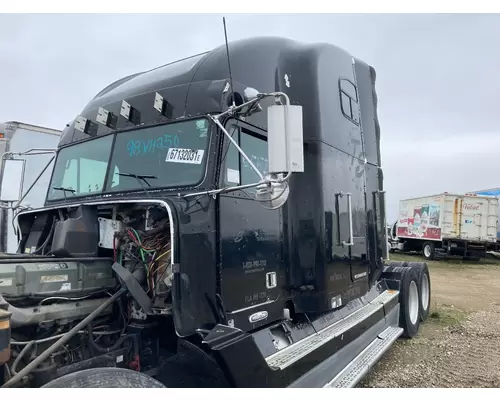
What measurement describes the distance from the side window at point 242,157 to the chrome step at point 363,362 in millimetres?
2082

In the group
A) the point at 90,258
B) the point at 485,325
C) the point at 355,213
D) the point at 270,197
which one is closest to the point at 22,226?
the point at 90,258

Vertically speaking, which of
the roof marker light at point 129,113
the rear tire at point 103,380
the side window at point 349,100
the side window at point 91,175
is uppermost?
the side window at point 349,100

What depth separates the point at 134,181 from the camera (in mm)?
3551

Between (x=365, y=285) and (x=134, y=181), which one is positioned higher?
(x=134, y=181)

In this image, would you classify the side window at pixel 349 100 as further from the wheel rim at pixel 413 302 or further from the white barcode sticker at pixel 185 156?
the wheel rim at pixel 413 302

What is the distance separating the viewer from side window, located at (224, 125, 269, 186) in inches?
136

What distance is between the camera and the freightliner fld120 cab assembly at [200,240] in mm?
2850

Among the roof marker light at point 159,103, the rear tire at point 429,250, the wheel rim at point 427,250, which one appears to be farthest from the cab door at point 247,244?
the wheel rim at point 427,250

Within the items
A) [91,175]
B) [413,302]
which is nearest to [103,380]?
[91,175]

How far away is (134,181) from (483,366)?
4.90 meters

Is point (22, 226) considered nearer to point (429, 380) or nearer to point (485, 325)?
point (429, 380)

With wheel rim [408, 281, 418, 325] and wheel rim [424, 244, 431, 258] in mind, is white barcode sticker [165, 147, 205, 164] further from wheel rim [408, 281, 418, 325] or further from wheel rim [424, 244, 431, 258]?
wheel rim [424, 244, 431, 258]

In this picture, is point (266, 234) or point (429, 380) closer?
point (266, 234)

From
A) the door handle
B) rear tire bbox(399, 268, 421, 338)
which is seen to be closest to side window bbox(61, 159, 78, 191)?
the door handle
